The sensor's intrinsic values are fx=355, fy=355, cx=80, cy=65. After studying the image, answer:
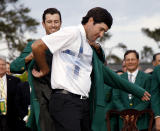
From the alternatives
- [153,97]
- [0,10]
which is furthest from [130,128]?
[0,10]

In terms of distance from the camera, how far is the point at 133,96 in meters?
6.30

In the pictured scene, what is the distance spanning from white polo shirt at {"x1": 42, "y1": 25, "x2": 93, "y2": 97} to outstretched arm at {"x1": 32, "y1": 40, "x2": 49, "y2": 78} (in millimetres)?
63

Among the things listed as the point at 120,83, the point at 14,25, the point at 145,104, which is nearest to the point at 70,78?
the point at 120,83

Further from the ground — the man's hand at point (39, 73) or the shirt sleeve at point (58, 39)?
the shirt sleeve at point (58, 39)

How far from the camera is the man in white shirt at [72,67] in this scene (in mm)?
3139

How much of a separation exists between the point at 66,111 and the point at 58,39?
64 cm

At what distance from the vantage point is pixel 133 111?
5148 mm

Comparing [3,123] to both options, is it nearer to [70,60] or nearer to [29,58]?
[29,58]

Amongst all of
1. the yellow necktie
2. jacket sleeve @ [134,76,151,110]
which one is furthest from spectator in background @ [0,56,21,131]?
jacket sleeve @ [134,76,151,110]

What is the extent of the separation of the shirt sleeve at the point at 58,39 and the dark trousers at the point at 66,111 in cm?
43

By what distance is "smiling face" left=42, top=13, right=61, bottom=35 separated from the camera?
4223 mm

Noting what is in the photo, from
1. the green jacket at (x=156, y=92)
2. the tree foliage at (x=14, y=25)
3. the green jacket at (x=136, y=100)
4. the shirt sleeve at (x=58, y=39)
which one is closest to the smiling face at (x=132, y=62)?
the green jacket at (x=136, y=100)

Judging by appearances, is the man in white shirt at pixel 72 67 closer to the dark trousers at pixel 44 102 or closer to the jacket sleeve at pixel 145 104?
the dark trousers at pixel 44 102

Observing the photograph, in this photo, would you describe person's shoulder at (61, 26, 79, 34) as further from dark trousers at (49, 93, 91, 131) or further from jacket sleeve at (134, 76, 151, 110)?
jacket sleeve at (134, 76, 151, 110)
